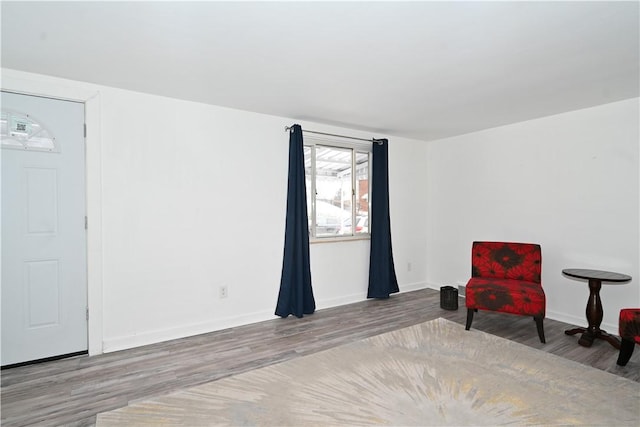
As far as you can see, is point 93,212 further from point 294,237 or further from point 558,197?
point 558,197

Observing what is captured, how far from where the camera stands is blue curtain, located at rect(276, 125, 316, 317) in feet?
12.2

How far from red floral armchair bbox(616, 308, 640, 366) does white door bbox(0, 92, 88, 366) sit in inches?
174

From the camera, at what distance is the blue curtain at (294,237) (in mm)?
3732

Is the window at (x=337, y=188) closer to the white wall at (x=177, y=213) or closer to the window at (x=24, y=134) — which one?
the white wall at (x=177, y=213)

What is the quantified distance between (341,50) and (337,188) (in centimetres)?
234

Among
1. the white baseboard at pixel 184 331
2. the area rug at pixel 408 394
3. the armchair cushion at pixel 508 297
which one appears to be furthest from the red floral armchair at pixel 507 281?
the white baseboard at pixel 184 331

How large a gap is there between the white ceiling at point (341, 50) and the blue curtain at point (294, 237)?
0.60 m

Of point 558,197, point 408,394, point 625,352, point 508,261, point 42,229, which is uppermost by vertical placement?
point 558,197

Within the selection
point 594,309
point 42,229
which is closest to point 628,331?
point 594,309

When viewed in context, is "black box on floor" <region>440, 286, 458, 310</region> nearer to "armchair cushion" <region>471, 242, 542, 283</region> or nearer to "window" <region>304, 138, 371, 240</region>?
"armchair cushion" <region>471, 242, 542, 283</region>

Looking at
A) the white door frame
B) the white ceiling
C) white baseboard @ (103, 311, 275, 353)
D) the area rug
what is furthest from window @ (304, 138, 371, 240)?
the area rug

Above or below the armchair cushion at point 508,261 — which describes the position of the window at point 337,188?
above

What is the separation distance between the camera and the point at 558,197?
3.72m

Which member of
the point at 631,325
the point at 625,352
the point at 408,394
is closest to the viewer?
the point at 408,394
